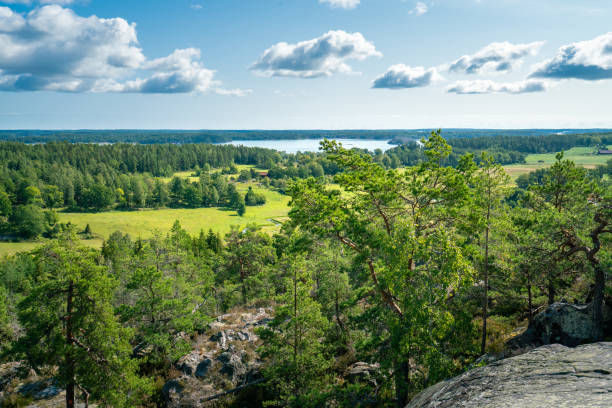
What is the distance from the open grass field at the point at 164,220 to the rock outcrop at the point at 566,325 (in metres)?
83.2

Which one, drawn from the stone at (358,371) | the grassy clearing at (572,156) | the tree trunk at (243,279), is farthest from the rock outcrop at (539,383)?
the grassy clearing at (572,156)

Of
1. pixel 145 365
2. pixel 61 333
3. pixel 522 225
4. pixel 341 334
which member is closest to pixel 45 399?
pixel 145 365

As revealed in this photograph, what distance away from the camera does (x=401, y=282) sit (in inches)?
376

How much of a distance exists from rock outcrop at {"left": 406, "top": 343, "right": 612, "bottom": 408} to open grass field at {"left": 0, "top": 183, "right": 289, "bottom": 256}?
289 ft

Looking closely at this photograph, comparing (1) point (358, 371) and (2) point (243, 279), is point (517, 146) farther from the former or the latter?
(1) point (358, 371)

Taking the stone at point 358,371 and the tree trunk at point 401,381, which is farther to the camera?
the stone at point 358,371

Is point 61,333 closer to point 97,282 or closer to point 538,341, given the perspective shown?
point 97,282

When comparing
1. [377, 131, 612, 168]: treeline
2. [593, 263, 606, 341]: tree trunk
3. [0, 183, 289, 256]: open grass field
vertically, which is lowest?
[0, 183, 289, 256]: open grass field

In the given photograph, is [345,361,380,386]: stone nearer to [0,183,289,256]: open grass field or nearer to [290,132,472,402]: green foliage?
[290,132,472,402]: green foliage

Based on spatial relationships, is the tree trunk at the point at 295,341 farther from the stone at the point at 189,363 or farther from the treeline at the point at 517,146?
the treeline at the point at 517,146

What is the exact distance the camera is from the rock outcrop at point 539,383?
5949 millimetres

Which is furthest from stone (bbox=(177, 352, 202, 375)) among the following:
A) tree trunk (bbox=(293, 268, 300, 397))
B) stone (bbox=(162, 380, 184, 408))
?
tree trunk (bbox=(293, 268, 300, 397))

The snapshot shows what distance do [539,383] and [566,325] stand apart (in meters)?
8.75

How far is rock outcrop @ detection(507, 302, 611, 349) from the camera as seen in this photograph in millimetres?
Result: 12953
